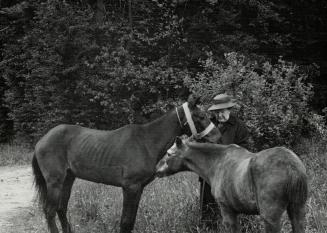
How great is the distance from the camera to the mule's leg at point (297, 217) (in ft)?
16.4

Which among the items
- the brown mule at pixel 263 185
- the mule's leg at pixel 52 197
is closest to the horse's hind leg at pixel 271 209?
the brown mule at pixel 263 185

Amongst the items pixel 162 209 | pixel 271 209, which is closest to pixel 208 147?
pixel 271 209

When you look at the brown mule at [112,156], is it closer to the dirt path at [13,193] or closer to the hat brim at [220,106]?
the hat brim at [220,106]

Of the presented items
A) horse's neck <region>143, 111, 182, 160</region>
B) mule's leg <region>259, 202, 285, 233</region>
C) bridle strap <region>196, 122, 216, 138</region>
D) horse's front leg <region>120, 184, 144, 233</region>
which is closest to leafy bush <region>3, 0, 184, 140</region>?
horse's neck <region>143, 111, 182, 160</region>

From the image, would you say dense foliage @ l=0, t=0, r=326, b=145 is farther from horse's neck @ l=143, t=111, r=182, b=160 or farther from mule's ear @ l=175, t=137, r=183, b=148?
mule's ear @ l=175, t=137, r=183, b=148

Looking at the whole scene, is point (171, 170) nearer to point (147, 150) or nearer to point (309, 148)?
point (147, 150)

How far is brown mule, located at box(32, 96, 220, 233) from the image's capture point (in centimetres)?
705

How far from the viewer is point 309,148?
14641 millimetres

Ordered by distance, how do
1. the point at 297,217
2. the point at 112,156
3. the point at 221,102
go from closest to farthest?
the point at 297,217
the point at 221,102
the point at 112,156

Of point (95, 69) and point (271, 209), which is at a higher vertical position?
point (271, 209)

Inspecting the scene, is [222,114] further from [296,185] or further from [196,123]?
[296,185]

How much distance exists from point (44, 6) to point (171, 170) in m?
15.9

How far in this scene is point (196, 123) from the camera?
283 inches

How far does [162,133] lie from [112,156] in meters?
0.82
